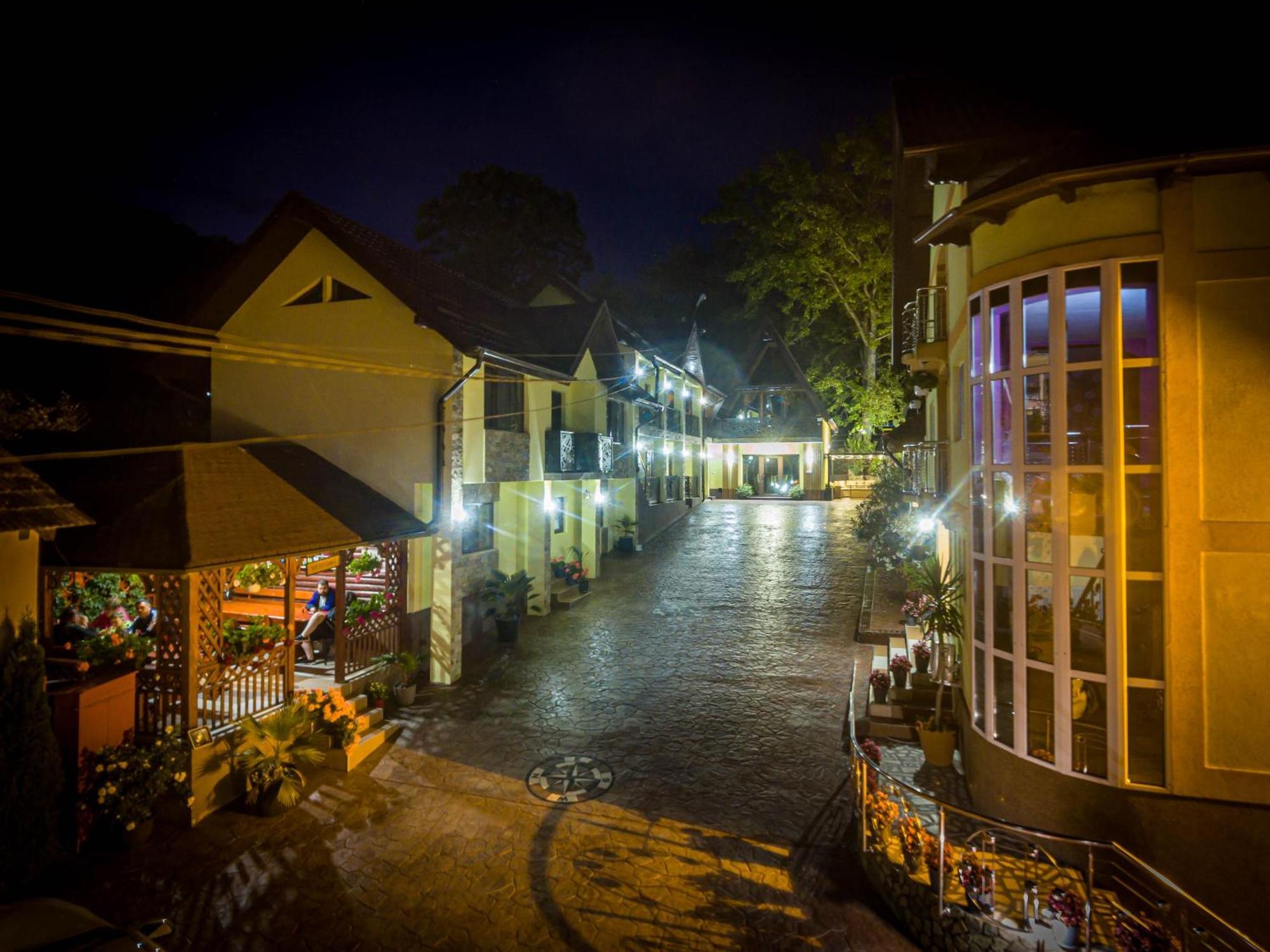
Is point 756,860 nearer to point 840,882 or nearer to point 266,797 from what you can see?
point 840,882

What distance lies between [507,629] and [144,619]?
7201 millimetres

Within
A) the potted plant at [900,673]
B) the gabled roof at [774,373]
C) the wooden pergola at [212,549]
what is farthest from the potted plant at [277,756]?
the gabled roof at [774,373]

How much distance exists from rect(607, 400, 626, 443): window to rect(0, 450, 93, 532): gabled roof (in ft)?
53.4

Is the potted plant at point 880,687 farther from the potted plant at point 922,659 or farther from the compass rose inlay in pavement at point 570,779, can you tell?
the compass rose inlay in pavement at point 570,779

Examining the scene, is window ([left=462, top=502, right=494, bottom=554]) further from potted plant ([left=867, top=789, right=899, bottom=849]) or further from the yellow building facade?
the yellow building facade

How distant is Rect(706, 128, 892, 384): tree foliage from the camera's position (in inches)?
1075

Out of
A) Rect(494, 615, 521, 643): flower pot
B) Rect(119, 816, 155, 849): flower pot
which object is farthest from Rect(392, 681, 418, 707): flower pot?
Rect(119, 816, 155, 849): flower pot

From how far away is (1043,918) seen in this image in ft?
19.0

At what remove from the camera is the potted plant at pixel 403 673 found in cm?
1254

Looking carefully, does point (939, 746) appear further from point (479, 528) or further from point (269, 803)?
point (479, 528)

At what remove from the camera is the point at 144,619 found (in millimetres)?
12133

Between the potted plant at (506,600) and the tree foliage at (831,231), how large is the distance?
773 inches

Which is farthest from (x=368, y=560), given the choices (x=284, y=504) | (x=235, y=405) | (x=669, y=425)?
(x=669, y=425)

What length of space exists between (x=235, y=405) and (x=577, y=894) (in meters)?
13.9
